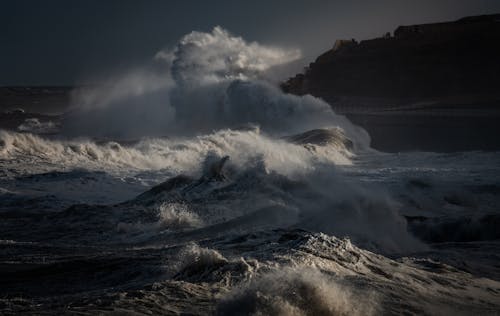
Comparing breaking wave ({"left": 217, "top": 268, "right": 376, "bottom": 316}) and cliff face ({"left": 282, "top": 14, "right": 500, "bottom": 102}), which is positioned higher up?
cliff face ({"left": 282, "top": 14, "right": 500, "bottom": 102})

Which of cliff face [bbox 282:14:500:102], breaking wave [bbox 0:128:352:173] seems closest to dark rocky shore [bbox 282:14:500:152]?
cliff face [bbox 282:14:500:102]

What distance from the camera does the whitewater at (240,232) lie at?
4910 mm

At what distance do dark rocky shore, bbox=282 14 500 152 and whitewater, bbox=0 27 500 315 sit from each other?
75.9 ft

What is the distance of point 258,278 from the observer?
5121 mm

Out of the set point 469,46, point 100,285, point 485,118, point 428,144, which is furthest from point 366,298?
point 469,46

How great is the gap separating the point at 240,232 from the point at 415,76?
55.3 meters

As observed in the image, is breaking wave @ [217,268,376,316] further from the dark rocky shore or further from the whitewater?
the dark rocky shore

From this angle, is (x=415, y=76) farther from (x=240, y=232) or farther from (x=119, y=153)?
(x=240, y=232)

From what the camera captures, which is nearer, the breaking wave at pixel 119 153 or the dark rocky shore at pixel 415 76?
the breaking wave at pixel 119 153

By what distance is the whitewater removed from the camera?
4910mm

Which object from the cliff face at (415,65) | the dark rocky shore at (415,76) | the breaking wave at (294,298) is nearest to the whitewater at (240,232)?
the breaking wave at (294,298)

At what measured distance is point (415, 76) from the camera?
59.4 meters

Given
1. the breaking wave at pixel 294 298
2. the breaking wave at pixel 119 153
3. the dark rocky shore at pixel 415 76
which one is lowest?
the breaking wave at pixel 294 298

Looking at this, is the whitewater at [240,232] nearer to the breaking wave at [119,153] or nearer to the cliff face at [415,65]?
the breaking wave at [119,153]
